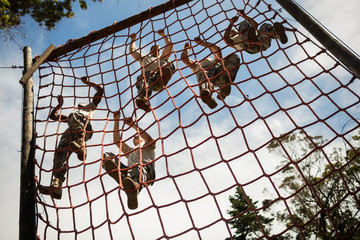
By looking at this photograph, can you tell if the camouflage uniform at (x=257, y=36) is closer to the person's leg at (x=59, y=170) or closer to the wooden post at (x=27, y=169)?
the person's leg at (x=59, y=170)

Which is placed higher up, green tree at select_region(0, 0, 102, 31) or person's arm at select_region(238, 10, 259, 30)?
green tree at select_region(0, 0, 102, 31)

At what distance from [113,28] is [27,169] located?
6.03ft

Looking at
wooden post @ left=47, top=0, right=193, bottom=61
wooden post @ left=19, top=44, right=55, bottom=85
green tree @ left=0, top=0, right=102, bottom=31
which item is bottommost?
wooden post @ left=19, top=44, right=55, bottom=85

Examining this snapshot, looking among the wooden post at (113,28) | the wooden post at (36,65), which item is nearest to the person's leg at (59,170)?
the wooden post at (36,65)

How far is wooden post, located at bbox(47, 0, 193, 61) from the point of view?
290cm

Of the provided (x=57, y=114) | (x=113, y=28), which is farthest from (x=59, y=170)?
(x=113, y=28)

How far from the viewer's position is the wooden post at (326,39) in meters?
1.41

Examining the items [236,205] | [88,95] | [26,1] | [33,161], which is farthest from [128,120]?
[236,205]

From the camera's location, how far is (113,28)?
299 cm

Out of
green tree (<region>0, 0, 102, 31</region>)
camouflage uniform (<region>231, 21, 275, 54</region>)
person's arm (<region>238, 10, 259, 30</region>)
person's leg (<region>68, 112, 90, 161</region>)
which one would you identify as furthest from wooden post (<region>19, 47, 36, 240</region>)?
person's arm (<region>238, 10, 259, 30</region>)

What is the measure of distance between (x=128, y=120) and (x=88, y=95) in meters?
0.75

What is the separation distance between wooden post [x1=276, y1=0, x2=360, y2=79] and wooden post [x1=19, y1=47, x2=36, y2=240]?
2576 mm

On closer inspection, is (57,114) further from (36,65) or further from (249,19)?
(249,19)

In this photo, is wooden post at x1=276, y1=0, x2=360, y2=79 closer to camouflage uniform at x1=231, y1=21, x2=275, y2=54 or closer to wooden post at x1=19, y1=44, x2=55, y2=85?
camouflage uniform at x1=231, y1=21, x2=275, y2=54
